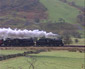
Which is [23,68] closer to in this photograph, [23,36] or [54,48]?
[54,48]

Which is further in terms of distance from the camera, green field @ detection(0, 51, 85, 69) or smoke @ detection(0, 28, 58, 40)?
smoke @ detection(0, 28, 58, 40)

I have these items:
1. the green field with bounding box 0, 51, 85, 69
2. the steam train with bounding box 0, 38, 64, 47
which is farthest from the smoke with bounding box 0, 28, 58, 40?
the green field with bounding box 0, 51, 85, 69

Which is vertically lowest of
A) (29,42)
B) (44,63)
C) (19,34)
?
(44,63)

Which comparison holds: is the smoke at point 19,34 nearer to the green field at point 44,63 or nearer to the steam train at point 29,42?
the steam train at point 29,42

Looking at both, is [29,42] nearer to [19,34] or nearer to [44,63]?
[19,34]

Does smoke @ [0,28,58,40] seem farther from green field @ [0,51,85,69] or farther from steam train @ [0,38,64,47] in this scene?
green field @ [0,51,85,69]

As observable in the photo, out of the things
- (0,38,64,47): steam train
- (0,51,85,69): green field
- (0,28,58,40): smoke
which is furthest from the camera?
(0,38,64,47): steam train

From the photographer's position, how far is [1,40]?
84875 mm

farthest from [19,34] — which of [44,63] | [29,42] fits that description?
[44,63]

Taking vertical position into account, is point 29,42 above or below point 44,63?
above

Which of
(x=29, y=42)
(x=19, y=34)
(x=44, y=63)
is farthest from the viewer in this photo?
(x=19, y=34)

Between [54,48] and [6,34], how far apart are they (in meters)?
14.1

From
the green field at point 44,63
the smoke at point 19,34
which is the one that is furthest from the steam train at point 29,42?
the green field at point 44,63

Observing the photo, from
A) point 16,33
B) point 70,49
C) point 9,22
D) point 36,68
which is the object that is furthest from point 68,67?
point 9,22
